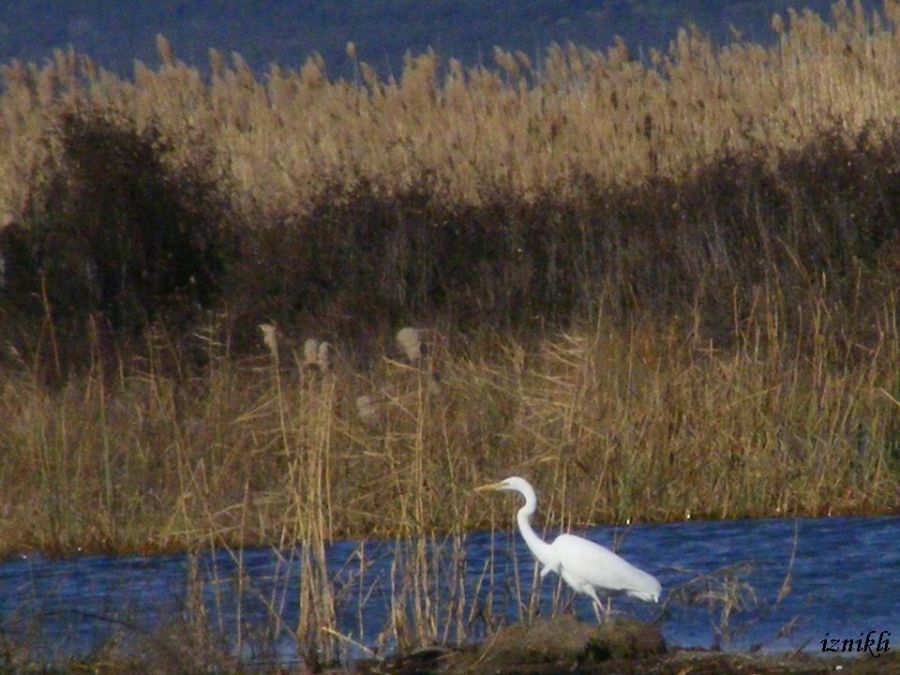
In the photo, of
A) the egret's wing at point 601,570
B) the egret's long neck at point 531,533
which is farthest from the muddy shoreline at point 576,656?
the egret's long neck at point 531,533

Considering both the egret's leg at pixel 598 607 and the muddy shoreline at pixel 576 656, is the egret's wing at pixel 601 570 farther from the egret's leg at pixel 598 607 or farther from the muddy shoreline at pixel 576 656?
the muddy shoreline at pixel 576 656

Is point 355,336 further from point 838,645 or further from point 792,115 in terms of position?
point 838,645

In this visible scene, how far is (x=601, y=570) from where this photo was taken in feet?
22.5

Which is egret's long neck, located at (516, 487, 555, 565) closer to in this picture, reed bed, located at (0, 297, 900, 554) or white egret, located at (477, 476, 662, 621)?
white egret, located at (477, 476, 662, 621)

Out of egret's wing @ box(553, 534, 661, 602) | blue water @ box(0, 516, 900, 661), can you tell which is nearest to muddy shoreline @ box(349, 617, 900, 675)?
blue water @ box(0, 516, 900, 661)

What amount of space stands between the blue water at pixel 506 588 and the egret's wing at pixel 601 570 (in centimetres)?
13

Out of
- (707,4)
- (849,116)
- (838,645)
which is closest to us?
(838,645)

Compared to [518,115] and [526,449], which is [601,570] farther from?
[518,115]

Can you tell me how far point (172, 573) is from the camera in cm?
850

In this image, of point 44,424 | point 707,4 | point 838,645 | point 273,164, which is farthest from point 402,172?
point 707,4

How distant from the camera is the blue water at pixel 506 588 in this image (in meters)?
6.82

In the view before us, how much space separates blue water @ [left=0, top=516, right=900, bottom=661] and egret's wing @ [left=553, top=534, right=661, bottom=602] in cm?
13

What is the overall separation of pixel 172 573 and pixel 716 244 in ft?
19.6

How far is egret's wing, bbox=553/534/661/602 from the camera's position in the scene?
22.4ft
